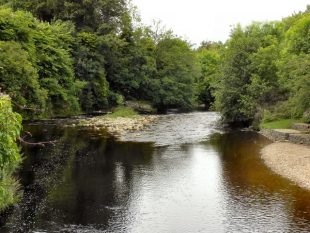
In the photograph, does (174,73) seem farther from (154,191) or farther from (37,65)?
(154,191)

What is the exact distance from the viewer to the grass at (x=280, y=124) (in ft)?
128

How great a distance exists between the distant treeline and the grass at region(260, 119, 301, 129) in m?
0.75

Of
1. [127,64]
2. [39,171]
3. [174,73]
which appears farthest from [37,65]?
[174,73]

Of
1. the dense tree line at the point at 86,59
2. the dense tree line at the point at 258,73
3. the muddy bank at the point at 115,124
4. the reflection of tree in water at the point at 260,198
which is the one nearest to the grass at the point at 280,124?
the dense tree line at the point at 258,73

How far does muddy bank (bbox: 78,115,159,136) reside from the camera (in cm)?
4184

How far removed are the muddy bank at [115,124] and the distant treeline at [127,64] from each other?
5.69m

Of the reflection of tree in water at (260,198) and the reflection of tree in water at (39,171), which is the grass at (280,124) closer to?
the reflection of tree in water at (260,198)

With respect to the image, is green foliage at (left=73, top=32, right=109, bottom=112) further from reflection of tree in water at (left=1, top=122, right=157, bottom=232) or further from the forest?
reflection of tree in water at (left=1, top=122, right=157, bottom=232)

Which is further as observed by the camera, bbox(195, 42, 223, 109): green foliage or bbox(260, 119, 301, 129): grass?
bbox(195, 42, 223, 109): green foliage

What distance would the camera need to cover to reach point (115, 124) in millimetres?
45406

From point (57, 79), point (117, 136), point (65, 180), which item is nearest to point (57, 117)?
point (57, 79)

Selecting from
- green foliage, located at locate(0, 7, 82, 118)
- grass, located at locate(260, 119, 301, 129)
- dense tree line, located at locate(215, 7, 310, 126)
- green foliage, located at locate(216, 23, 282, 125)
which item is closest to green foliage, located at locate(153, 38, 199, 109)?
green foliage, located at locate(0, 7, 82, 118)

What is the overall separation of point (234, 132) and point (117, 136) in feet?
40.2

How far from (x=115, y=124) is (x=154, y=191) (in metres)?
25.8
